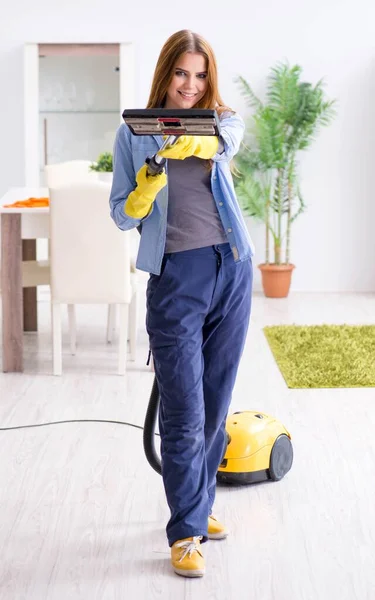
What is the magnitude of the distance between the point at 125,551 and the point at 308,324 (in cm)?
330

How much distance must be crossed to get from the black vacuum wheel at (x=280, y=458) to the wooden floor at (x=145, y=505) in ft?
0.12

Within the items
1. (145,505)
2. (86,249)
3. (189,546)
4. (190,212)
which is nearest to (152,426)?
(145,505)

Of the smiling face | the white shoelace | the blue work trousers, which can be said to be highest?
the smiling face

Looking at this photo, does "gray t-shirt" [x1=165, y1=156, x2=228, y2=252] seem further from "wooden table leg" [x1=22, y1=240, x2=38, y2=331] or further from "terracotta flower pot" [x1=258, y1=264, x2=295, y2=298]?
"terracotta flower pot" [x1=258, y1=264, x2=295, y2=298]

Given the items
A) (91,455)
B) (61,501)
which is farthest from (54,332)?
(61,501)

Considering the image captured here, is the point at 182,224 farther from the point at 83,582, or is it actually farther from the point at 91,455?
the point at 91,455

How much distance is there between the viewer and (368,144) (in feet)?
22.7

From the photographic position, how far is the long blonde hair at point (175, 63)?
237 cm

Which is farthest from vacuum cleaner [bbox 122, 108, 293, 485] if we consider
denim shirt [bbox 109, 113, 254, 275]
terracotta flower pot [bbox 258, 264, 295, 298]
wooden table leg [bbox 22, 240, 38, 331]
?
terracotta flower pot [bbox 258, 264, 295, 298]

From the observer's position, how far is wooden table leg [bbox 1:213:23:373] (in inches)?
183

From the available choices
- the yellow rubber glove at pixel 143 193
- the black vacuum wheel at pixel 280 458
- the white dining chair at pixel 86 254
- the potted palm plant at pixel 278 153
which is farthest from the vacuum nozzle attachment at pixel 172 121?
the potted palm plant at pixel 278 153

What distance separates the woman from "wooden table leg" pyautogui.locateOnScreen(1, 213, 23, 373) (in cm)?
220

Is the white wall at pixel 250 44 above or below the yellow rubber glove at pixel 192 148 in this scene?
above

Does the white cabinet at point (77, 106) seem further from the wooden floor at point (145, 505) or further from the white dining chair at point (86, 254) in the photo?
the wooden floor at point (145, 505)
